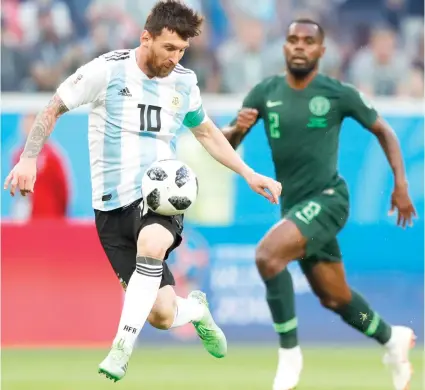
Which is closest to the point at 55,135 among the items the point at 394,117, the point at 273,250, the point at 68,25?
the point at 68,25

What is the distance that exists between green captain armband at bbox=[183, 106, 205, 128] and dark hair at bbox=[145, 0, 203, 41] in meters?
0.68

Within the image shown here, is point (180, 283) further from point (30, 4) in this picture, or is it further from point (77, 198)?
point (30, 4)

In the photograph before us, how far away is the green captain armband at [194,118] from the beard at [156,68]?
43cm

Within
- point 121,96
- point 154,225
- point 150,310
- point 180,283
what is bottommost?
point 180,283

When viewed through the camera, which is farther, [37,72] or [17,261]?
[37,72]

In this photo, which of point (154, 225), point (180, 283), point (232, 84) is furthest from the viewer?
point (232, 84)

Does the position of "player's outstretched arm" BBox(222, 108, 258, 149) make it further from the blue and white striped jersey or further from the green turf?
the green turf

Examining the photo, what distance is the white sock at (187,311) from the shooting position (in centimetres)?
829

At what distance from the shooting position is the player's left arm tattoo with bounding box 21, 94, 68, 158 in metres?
7.60

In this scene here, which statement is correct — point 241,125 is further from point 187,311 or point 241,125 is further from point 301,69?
point 187,311

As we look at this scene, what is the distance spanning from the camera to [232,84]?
1628 centimetres

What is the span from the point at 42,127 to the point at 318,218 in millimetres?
2774

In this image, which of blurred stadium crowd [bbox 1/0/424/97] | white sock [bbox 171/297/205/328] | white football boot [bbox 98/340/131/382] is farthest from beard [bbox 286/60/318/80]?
blurred stadium crowd [bbox 1/0/424/97]

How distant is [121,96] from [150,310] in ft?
4.57
